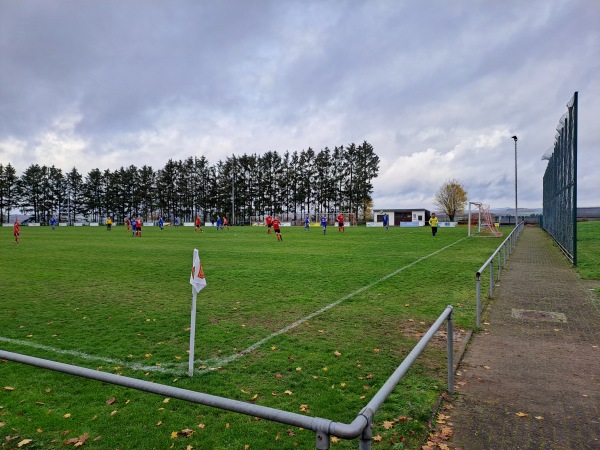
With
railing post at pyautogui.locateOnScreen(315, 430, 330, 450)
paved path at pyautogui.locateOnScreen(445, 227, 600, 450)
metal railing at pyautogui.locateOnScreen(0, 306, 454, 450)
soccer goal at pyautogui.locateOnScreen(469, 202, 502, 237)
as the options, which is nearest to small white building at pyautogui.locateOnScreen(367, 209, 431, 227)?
soccer goal at pyautogui.locateOnScreen(469, 202, 502, 237)

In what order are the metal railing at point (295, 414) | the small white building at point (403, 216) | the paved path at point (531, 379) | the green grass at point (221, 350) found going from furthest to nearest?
the small white building at point (403, 216)
the green grass at point (221, 350)
the paved path at point (531, 379)
the metal railing at point (295, 414)

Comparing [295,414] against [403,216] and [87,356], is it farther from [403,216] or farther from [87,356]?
[403,216]

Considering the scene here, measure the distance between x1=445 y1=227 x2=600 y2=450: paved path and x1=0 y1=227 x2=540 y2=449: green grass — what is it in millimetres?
418

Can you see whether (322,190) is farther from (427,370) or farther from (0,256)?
(427,370)

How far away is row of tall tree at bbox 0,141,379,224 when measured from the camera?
3620 inches

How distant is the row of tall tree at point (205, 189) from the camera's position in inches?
3620

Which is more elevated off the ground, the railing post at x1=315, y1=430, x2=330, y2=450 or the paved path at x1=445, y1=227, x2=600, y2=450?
the railing post at x1=315, y1=430, x2=330, y2=450

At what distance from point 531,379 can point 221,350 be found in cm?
418

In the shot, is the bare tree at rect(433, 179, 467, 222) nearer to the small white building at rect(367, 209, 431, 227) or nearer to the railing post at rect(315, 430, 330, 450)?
the small white building at rect(367, 209, 431, 227)

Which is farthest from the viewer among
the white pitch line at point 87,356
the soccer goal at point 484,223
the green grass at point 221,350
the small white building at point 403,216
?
the small white building at point 403,216

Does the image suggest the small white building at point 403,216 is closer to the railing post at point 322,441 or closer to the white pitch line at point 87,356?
the white pitch line at point 87,356

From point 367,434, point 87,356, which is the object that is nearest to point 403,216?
point 87,356

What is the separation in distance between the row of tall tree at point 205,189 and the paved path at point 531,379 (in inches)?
2952

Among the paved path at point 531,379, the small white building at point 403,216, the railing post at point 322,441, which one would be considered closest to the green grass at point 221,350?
the paved path at point 531,379
